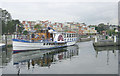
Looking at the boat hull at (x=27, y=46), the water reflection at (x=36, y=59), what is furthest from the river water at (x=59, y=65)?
the boat hull at (x=27, y=46)

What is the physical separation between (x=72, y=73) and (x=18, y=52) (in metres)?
17.5

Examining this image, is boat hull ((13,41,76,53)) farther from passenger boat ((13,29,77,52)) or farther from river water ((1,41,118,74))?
river water ((1,41,118,74))

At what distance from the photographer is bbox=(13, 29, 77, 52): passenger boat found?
1195 inches

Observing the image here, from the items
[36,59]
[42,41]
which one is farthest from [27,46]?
[36,59]

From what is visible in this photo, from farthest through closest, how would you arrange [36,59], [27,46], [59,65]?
1. [27,46]
2. [36,59]
3. [59,65]

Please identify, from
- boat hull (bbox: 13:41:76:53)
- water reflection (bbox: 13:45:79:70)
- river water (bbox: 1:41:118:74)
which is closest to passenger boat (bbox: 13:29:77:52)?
boat hull (bbox: 13:41:76:53)

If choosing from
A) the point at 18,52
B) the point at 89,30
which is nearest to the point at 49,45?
the point at 18,52

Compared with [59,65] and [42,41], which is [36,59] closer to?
[59,65]

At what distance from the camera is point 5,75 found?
15.0 m

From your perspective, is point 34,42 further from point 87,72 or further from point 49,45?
point 87,72

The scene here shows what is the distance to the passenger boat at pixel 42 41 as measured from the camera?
3036cm

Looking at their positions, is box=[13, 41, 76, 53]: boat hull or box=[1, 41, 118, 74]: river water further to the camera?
box=[13, 41, 76, 53]: boat hull

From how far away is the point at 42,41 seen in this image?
34.5m

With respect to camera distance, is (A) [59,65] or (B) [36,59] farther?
(B) [36,59]
